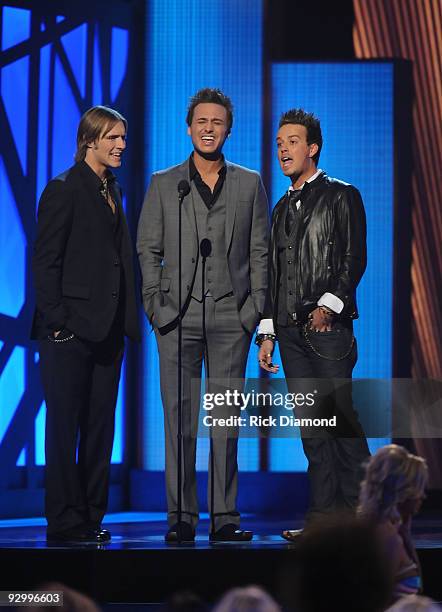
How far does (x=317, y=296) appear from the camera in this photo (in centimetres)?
473

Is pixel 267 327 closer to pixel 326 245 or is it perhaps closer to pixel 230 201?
pixel 326 245

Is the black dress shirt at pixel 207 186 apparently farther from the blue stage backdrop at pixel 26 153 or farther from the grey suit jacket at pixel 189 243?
the blue stage backdrop at pixel 26 153

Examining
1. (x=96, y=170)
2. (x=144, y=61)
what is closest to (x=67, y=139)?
(x=144, y=61)

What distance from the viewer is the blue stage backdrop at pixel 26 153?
6129 mm

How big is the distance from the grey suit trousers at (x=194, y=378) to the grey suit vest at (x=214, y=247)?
0.15 feet

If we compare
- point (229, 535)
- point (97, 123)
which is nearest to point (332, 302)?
point (229, 535)

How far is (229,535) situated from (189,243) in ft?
3.81

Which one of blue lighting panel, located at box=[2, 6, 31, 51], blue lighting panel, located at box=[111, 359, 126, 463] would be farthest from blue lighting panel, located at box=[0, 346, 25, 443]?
blue lighting panel, located at box=[2, 6, 31, 51]

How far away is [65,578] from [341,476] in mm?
1146

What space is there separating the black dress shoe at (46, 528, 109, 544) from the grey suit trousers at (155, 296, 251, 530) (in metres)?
0.29

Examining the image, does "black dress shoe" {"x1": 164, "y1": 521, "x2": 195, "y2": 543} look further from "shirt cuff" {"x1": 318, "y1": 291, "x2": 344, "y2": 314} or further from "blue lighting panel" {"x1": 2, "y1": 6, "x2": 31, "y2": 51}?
"blue lighting panel" {"x1": 2, "y1": 6, "x2": 31, "y2": 51}

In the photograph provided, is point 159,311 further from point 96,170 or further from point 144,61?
point 144,61

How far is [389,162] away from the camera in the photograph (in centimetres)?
637

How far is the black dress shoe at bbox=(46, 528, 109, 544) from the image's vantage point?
467 centimetres
